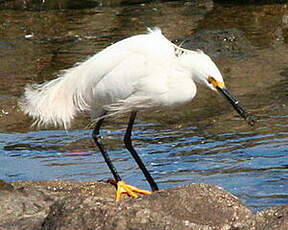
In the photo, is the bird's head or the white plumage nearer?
the bird's head

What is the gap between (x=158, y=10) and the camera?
639 inches

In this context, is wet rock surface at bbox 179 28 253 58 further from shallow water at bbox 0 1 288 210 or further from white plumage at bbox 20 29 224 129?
white plumage at bbox 20 29 224 129

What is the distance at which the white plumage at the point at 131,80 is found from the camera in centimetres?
637

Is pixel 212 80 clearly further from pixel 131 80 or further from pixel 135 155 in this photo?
pixel 135 155

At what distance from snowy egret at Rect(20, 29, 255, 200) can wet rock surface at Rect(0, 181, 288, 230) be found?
53.1 inches

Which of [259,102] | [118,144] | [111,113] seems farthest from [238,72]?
[111,113]

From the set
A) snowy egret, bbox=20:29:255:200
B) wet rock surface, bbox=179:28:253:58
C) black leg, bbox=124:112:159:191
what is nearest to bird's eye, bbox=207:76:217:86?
snowy egret, bbox=20:29:255:200

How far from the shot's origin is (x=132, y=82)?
21.4 ft

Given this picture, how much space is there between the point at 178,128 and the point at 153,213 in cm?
486

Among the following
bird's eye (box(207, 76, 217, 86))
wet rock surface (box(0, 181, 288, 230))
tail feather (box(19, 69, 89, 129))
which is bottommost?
tail feather (box(19, 69, 89, 129))

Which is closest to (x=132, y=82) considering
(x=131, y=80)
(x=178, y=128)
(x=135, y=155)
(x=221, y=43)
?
(x=131, y=80)

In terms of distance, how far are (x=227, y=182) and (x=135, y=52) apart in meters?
1.80

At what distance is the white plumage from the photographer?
6371mm

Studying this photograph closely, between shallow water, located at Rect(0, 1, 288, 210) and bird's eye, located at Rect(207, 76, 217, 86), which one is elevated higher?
bird's eye, located at Rect(207, 76, 217, 86)
